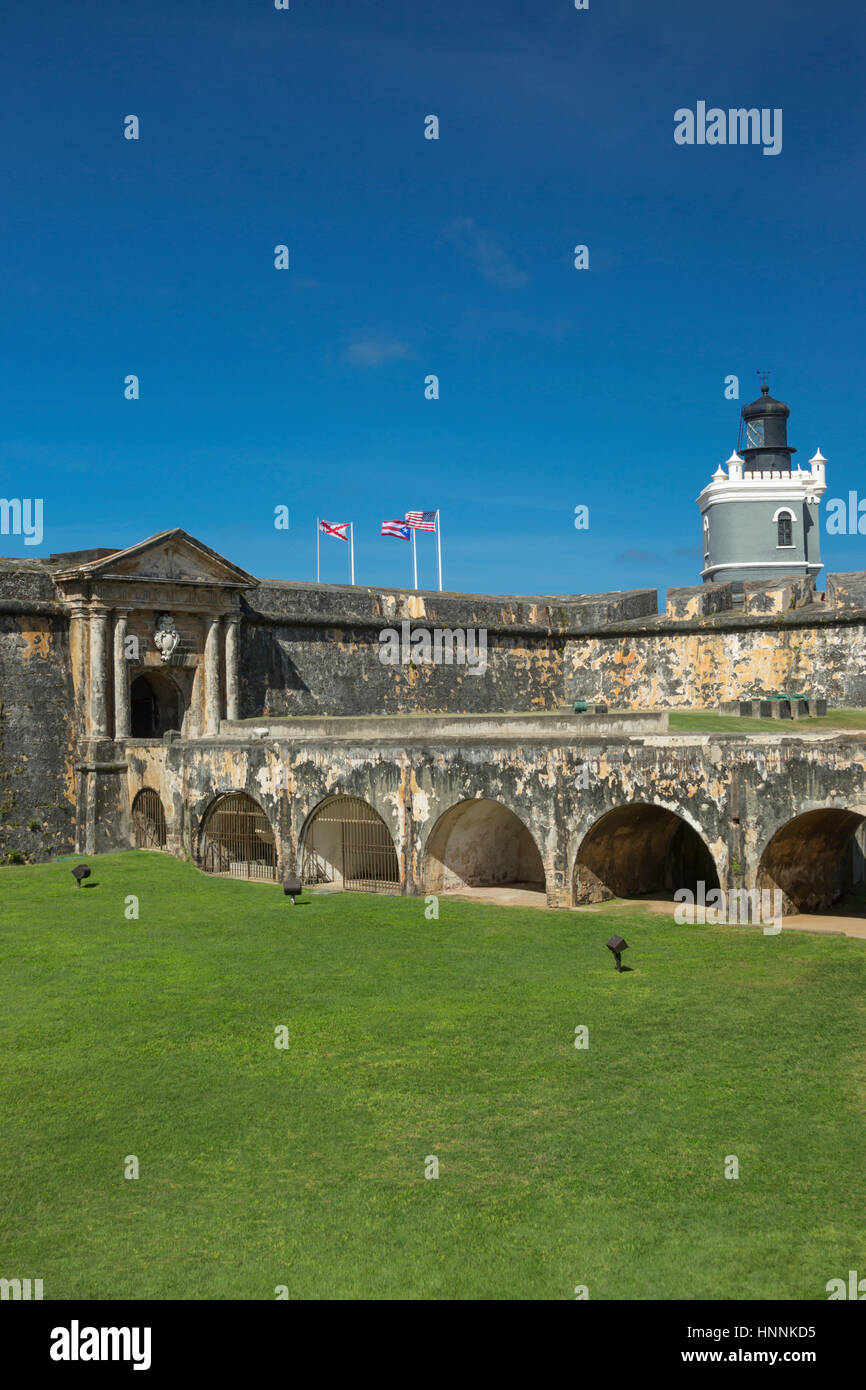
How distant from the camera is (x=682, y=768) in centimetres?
1881

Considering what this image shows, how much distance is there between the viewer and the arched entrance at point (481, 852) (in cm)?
2208

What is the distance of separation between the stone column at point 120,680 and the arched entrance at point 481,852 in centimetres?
993

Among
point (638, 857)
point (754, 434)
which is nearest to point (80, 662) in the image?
point (638, 857)

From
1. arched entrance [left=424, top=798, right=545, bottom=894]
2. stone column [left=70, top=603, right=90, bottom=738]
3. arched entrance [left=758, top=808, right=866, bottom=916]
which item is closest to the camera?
arched entrance [left=758, top=808, right=866, bottom=916]

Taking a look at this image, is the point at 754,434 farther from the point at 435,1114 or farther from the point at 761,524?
the point at 435,1114

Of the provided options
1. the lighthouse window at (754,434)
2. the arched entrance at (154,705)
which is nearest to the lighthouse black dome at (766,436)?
the lighthouse window at (754,434)

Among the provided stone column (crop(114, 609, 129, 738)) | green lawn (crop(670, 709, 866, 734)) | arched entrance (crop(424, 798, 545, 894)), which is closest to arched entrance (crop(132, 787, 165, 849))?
stone column (crop(114, 609, 129, 738))

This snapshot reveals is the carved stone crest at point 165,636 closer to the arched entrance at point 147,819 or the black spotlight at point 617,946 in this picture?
the arched entrance at point 147,819

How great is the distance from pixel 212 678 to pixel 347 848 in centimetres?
741

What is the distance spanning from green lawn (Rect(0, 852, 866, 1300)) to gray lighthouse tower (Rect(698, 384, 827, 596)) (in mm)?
33593

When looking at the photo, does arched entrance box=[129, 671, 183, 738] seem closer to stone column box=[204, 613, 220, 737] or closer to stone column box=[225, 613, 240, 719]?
stone column box=[204, 613, 220, 737]

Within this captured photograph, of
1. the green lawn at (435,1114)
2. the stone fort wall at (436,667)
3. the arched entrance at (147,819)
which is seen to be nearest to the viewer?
the green lawn at (435,1114)

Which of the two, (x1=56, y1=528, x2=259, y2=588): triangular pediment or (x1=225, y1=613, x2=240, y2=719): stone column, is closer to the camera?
(x1=56, y1=528, x2=259, y2=588): triangular pediment

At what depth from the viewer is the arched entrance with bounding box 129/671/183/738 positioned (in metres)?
30.9
